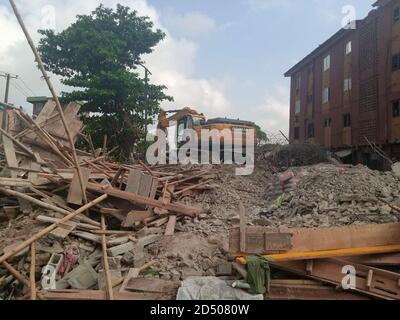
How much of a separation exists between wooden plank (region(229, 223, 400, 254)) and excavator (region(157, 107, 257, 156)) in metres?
8.72

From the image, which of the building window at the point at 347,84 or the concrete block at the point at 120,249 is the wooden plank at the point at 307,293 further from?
the building window at the point at 347,84

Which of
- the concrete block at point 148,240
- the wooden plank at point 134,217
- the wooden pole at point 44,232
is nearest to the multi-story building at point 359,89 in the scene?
the wooden plank at point 134,217

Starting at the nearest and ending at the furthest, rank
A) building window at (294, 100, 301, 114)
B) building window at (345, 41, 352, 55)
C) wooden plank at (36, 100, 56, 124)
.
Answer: wooden plank at (36, 100, 56, 124) → building window at (345, 41, 352, 55) → building window at (294, 100, 301, 114)

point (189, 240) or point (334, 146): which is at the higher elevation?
point (334, 146)

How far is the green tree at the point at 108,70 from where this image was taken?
16125mm

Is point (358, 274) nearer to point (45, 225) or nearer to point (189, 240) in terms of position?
point (189, 240)

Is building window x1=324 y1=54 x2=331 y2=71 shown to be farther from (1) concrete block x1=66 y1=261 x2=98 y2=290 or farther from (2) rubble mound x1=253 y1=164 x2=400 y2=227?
(1) concrete block x1=66 y1=261 x2=98 y2=290

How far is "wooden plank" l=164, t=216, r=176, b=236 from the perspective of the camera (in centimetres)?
587

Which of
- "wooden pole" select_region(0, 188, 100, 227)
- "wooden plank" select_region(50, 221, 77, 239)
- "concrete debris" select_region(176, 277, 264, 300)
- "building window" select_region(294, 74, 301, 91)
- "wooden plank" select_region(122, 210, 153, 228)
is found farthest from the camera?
"building window" select_region(294, 74, 301, 91)

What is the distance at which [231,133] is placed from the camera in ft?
43.1

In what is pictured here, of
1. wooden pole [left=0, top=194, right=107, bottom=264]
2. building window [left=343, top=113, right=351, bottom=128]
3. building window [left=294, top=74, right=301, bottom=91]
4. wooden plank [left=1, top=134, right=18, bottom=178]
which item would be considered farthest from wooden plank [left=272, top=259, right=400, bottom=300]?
building window [left=294, top=74, right=301, bottom=91]
